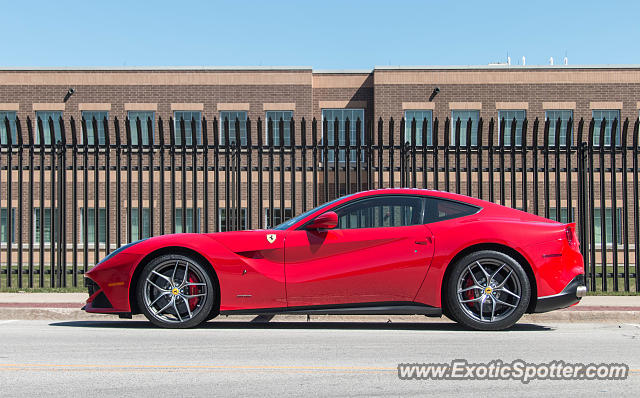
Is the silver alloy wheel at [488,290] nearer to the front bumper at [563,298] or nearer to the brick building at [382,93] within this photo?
the front bumper at [563,298]

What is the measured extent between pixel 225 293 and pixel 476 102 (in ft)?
68.2

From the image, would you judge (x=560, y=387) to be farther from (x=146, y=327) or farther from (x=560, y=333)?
(x=146, y=327)

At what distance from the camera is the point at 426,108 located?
88.2 feet

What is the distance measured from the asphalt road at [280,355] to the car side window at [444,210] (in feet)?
3.83

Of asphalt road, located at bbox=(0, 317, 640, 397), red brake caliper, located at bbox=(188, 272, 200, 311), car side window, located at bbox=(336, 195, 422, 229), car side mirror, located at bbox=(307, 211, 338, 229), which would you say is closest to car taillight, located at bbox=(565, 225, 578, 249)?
asphalt road, located at bbox=(0, 317, 640, 397)

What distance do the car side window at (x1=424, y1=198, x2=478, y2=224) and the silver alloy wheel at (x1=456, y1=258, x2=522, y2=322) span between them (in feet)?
1.93

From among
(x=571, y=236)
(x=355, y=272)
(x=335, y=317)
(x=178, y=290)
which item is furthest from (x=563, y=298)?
(x=178, y=290)

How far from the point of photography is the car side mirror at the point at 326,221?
296 inches

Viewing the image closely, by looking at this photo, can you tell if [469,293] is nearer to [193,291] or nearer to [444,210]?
[444,210]

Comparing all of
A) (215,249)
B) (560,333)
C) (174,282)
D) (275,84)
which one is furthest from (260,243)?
(275,84)

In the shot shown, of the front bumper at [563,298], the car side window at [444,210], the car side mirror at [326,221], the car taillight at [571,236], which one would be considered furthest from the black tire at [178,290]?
the car taillight at [571,236]

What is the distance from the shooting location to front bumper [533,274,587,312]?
297 inches

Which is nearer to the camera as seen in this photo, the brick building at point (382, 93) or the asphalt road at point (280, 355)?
the asphalt road at point (280, 355)

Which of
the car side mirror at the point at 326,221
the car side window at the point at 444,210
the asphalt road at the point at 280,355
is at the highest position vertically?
the car side window at the point at 444,210
